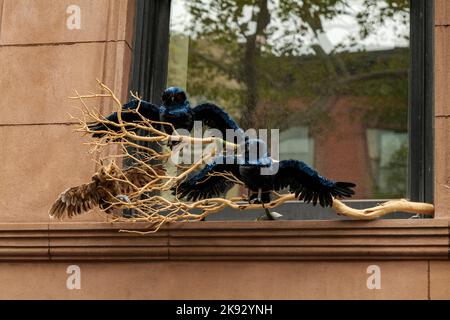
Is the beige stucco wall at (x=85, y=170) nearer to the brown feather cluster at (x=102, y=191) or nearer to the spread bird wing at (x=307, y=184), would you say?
the brown feather cluster at (x=102, y=191)

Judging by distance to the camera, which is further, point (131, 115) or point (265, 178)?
point (131, 115)

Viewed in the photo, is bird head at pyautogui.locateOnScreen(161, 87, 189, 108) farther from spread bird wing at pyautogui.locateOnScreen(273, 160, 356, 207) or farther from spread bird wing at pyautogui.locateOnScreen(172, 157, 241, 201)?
spread bird wing at pyautogui.locateOnScreen(273, 160, 356, 207)

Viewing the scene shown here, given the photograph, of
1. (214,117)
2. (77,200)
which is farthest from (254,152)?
(77,200)

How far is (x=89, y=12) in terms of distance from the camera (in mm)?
9195

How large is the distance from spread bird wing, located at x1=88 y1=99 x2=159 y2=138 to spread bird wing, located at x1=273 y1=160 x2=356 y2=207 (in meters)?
1.45

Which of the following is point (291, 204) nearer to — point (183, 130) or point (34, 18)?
point (183, 130)

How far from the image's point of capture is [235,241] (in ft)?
26.2

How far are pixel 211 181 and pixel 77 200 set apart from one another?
1.25 m

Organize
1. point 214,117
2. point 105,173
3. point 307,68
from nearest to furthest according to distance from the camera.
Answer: point 105,173
point 214,117
point 307,68

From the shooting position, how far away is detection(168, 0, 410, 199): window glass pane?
12.7 metres

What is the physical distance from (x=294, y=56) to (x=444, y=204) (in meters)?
6.35

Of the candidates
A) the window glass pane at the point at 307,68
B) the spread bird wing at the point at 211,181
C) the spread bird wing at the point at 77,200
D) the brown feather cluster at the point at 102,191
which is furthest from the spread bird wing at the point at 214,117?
the window glass pane at the point at 307,68

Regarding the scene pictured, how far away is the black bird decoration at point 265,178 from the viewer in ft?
25.2

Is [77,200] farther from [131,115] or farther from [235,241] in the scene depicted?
[235,241]
